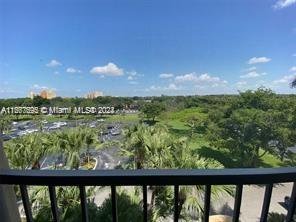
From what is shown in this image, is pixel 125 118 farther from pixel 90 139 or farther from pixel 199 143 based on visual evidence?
pixel 199 143

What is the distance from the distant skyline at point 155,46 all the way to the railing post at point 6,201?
375 cm

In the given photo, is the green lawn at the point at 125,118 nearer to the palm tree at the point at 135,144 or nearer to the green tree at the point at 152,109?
the green tree at the point at 152,109

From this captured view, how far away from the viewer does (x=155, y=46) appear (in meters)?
7.20

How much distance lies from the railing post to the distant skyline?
A: 147 inches

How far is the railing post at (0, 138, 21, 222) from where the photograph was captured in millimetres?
673

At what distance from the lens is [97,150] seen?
208 inches

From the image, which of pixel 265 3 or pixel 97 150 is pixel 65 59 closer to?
pixel 97 150

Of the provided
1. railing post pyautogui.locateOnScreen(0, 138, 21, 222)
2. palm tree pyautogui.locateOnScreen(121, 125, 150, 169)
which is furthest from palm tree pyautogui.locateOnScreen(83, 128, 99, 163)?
railing post pyautogui.locateOnScreen(0, 138, 21, 222)

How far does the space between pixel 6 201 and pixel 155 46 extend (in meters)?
6.88

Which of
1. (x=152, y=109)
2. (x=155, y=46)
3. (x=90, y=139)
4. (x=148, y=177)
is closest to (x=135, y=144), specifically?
(x=90, y=139)

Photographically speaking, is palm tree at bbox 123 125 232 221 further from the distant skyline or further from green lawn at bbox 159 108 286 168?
the distant skyline

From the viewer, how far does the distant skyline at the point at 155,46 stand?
4848mm

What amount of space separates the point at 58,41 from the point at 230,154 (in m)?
5.37

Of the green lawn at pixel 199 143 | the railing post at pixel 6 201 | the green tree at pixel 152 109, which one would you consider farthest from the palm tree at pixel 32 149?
the railing post at pixel 6 201
